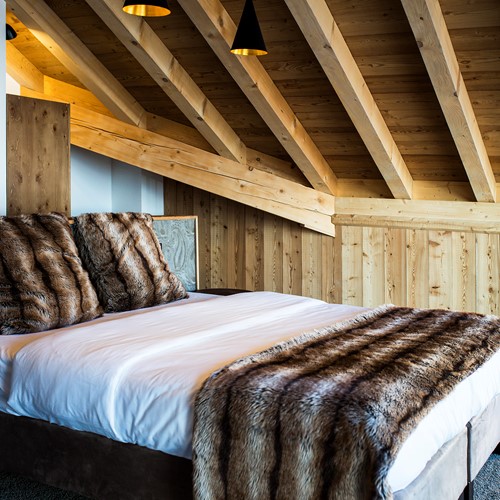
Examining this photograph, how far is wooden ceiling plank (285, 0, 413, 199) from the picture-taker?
10.9 feet

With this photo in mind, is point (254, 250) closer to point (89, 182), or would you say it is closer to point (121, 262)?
point (89, 182)

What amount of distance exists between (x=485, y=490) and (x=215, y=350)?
122cm

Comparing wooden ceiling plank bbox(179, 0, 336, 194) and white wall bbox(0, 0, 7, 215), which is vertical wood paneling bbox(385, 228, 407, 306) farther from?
white wall bbox(0, 0, 7, 215)

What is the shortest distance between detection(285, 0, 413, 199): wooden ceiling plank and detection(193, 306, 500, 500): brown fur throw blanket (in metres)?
1.76

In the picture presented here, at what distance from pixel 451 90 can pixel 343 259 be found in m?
1.78

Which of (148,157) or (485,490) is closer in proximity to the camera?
(485,490)

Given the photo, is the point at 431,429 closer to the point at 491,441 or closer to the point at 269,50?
the point at 491,441

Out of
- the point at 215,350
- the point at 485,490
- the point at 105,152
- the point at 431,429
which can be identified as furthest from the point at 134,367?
the point at 105,152

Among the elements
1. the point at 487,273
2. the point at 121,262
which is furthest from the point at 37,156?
the point at 487,273

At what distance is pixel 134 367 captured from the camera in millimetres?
2186

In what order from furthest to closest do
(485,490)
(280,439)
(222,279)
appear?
(222,279)
(485,490)
(280,439)

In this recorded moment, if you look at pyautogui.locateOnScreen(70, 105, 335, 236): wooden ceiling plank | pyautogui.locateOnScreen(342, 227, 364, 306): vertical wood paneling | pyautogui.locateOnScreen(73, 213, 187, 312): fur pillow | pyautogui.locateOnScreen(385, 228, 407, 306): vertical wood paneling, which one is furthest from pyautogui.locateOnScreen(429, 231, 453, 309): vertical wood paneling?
Answer: pyautogui.locateOnScreen(73, 213, 187, 312): fur pillow

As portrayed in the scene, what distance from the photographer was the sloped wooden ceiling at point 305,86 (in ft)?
11.3

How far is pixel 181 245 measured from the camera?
432 centimetres
